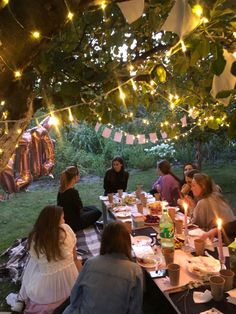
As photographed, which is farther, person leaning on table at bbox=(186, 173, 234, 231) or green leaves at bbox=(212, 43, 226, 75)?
person leaning on table at bbox=(186, 173, 234, 231)

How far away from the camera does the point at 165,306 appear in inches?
118

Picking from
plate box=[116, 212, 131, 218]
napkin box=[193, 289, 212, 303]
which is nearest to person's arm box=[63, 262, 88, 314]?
napkin box=[193, 289, 212, 303]

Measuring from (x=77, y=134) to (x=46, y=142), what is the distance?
644cm

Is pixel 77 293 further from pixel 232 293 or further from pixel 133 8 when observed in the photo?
pixel 133 8

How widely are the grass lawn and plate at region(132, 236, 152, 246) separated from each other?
1.70 m


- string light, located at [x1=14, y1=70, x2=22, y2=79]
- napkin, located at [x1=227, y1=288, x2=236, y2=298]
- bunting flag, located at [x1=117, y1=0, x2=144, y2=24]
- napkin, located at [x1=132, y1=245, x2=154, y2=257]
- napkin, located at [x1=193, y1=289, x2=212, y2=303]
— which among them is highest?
bunting flag, located at [x1=117, y1=0, x2=144, y2=24]

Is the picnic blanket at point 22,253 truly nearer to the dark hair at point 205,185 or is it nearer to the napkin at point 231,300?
the dark hair at point 205,185

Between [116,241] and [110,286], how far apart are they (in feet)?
0.94

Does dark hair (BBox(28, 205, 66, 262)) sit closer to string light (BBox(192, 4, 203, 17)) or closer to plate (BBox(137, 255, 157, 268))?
plate (BBox(137, 255, 157, 268))

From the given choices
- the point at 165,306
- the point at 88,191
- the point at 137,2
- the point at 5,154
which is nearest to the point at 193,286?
the point at 165,306

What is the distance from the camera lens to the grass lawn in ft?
18.8

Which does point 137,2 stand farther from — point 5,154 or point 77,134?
point 77,134

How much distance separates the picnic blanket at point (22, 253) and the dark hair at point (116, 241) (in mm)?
1996

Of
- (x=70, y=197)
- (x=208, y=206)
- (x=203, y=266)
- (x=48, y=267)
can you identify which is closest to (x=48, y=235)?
(x=48, y=267)
